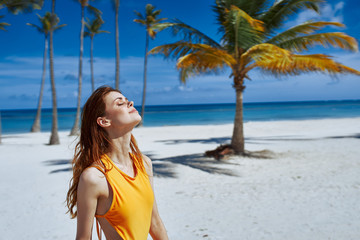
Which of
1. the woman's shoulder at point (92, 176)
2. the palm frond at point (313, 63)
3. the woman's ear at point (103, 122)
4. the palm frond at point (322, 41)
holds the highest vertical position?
the palm frond at point (322, 41)

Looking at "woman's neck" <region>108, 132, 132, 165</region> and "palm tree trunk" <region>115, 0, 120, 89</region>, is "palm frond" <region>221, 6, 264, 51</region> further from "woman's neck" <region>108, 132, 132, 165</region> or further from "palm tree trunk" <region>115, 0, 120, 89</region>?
"palm tree trunk" <region>115, 0, 120, 89</region>

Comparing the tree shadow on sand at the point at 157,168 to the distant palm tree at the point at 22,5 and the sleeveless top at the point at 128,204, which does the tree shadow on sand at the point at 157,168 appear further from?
the distant palm tree at the point at 22,5

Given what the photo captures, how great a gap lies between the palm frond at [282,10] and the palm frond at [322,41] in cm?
94

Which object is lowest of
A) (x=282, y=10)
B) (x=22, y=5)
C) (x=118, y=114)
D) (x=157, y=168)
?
(x=157, y=168)

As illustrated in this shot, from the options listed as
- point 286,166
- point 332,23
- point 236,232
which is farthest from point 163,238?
point 332,23

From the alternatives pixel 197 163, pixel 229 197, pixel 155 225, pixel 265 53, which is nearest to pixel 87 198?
pixel 155 225

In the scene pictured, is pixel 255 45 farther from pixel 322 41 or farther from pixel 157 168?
pixel 157 168

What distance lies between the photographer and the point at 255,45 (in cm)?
887

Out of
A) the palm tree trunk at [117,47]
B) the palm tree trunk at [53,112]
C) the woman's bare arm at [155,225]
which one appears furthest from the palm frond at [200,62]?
the palm tree trunk at [117,47]

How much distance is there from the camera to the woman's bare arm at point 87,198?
129cm

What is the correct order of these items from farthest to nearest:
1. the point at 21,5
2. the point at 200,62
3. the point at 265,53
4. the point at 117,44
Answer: the point at 117,44 → the point at 21,5 → the point at 200,62 → the point at 265,53

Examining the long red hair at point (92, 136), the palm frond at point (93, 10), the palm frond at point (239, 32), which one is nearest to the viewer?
the long red hair at point (92, 136)

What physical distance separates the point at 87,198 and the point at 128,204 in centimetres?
20

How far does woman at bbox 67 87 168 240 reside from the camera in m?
1.31
